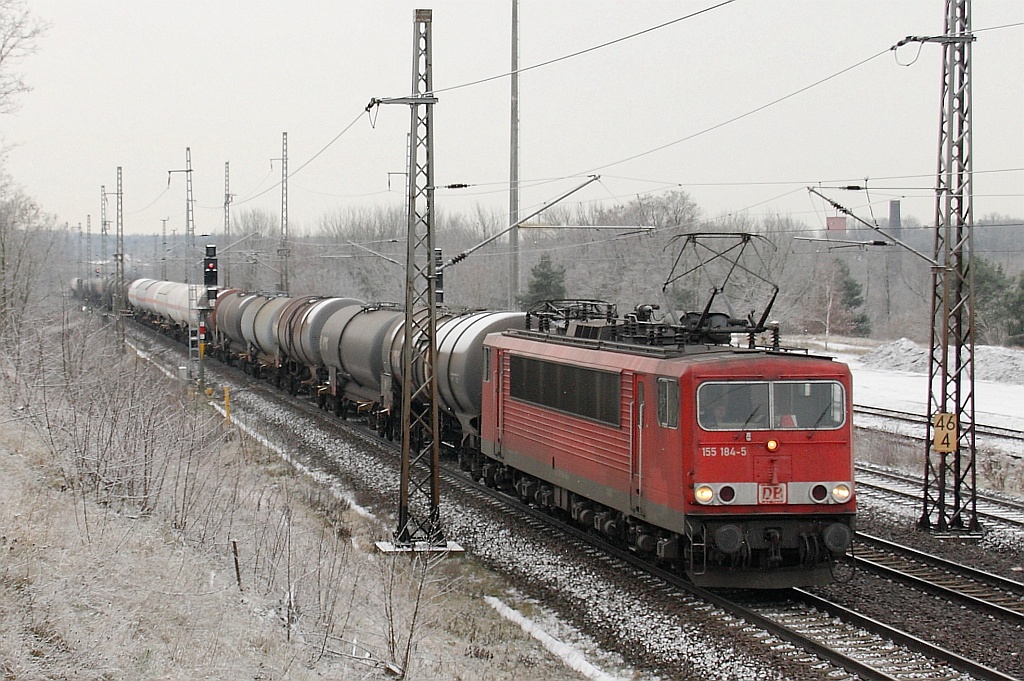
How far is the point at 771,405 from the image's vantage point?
39.9ft

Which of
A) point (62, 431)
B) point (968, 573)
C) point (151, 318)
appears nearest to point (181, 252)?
point (151, 318)

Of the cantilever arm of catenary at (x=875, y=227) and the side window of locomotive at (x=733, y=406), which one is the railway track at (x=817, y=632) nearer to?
the side window of locomotive at (x=733, y=406)

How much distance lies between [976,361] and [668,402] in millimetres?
38787

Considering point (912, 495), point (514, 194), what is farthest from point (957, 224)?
point (514, 194)

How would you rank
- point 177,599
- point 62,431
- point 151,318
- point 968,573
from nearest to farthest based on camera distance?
point 177,599, point 968,573, point 62,431, point 151,318

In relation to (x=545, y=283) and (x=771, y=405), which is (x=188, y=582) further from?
(x=545, y=283)

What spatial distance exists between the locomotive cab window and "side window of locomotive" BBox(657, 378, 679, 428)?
0.95 ft

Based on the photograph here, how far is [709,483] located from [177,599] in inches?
229

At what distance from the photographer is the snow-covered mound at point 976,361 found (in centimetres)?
4356

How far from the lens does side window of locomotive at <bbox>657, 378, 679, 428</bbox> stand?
39.9 feet

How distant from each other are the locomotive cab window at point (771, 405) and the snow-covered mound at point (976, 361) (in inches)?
1364

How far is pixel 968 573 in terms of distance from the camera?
45.4 ft

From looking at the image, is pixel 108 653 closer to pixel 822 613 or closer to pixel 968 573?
pixel 822 613

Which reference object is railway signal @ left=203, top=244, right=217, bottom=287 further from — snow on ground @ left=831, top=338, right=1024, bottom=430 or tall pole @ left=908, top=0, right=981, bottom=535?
tall pole @ left=908, top=0, right=981, bottom=535
